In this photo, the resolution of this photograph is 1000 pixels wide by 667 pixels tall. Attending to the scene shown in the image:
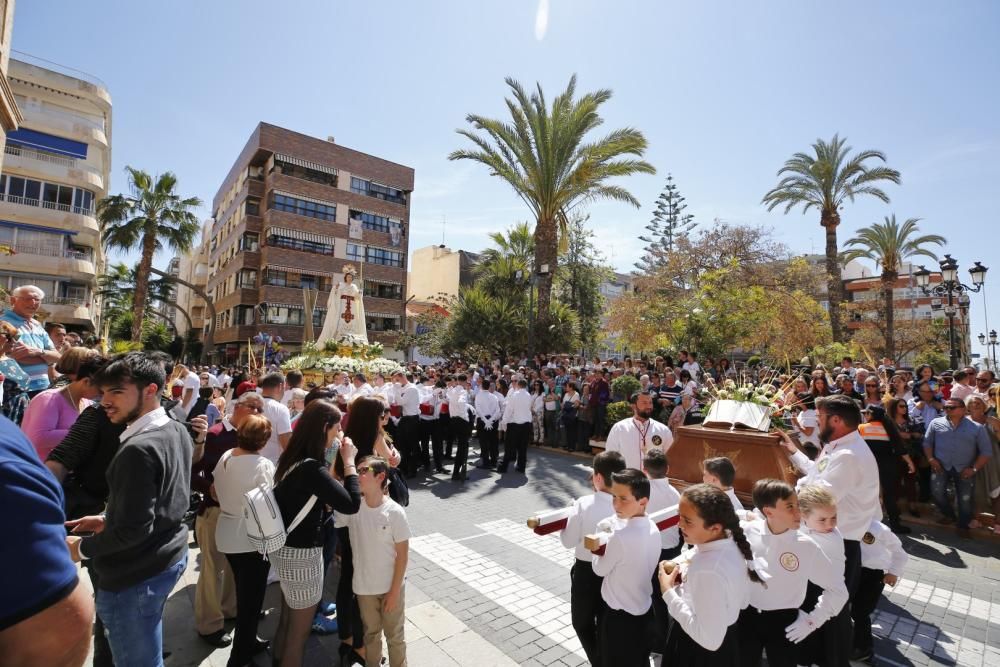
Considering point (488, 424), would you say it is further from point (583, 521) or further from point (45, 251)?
point (45, 251)

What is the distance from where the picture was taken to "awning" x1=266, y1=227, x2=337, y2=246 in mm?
38031

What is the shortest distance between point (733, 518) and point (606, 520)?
33.6 inches

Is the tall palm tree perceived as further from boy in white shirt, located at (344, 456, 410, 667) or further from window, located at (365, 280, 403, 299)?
window, located at (365, 280, 403, 299)

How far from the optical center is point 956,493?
726cm

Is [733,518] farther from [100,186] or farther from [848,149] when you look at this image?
[100,186]

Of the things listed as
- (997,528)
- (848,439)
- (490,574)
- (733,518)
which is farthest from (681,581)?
(997,528)

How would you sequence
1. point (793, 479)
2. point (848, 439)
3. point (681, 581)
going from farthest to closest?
point (793, 479)
point (848, 439)
point (681, 581)

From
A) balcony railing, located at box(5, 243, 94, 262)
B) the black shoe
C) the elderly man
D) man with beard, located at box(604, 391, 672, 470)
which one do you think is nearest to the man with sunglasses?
man with beard, located at box(604, 391, 672, 470)

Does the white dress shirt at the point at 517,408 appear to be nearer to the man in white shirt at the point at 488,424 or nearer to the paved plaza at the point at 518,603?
the man in white shirt at the point at 488,424

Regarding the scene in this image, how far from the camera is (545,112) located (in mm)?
18484

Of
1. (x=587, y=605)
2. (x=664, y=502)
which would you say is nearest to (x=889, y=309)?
(x=664, y=502)

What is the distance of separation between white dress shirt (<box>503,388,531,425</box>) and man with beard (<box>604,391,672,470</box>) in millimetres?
5272

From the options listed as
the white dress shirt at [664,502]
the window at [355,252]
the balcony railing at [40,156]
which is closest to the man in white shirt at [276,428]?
the white dress shirt at [664,502]

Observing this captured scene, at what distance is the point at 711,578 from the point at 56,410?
420cm
